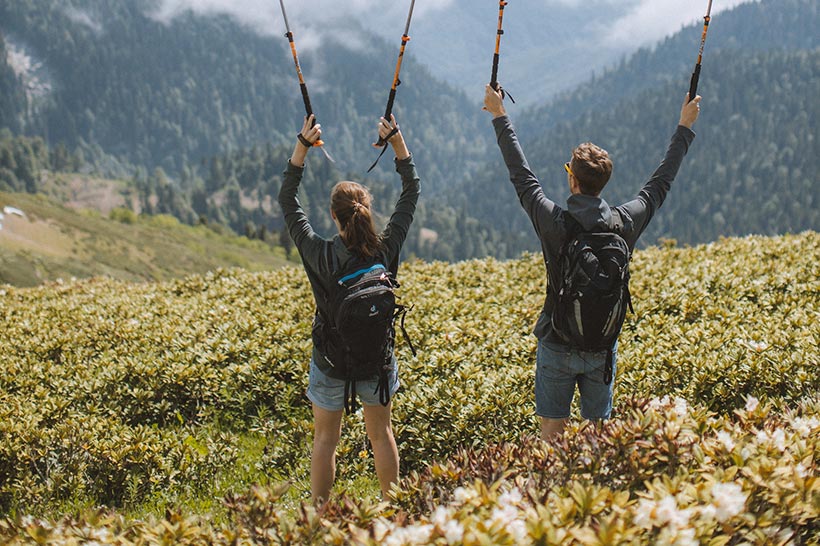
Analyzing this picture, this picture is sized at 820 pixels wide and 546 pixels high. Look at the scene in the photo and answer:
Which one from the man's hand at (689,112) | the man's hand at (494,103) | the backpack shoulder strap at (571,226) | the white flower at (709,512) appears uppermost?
the man's hand at (689,112)

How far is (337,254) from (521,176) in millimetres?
1650

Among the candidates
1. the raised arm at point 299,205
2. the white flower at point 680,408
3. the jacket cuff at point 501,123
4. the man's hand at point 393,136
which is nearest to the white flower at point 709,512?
the white flower at point 680,408

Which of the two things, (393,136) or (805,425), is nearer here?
(805,425)

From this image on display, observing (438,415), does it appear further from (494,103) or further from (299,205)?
(494,103)

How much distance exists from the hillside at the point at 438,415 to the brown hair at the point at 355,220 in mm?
1792

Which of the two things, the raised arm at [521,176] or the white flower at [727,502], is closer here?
the white flower at [727,502]

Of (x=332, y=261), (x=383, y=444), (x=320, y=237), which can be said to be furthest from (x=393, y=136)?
(x=383, y=444)

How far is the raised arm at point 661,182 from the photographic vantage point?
17.9 feet

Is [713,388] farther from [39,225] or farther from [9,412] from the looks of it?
[39,225]

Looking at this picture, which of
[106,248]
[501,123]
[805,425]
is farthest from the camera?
[106,248]

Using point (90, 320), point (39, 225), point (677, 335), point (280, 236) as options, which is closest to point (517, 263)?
point (677, 335)

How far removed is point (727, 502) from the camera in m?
3.31

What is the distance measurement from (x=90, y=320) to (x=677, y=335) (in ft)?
33.4

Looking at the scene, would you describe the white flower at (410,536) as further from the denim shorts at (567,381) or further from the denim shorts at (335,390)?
the denim shorts at (567,381)
